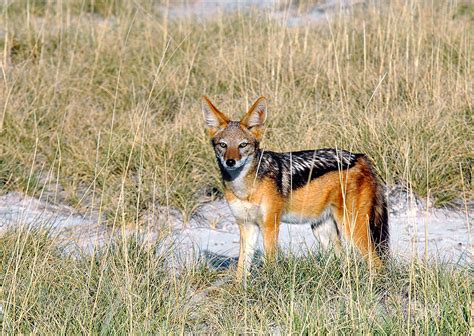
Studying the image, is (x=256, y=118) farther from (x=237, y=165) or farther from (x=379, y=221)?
(x=379, y=221)

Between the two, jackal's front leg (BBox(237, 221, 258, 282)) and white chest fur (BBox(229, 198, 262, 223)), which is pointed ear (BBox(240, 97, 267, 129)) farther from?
jackal's front leg (BBox(237, 221, 258, 282))

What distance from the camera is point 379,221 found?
589 centimetres

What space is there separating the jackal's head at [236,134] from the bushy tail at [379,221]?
852 mm

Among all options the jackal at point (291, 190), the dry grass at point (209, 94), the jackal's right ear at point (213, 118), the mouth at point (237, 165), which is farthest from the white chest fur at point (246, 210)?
the dry grass at point (209, 94)

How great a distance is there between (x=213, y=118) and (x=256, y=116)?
30 cm

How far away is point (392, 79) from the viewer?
28.1ft

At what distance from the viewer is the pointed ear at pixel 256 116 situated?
5.98 m

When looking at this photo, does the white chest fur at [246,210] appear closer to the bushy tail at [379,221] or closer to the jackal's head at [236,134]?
the jackal's head at [236,134]

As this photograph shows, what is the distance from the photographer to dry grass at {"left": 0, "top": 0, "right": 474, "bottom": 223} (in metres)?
7.31

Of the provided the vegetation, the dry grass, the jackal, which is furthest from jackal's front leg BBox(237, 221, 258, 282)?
the dry grass

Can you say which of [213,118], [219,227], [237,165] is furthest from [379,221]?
[219,227]

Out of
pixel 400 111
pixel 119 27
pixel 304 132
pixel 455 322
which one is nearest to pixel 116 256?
pixel 455 322

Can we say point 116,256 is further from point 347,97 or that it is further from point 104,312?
point 347,97

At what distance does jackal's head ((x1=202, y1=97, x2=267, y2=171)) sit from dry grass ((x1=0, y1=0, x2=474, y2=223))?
494mm
